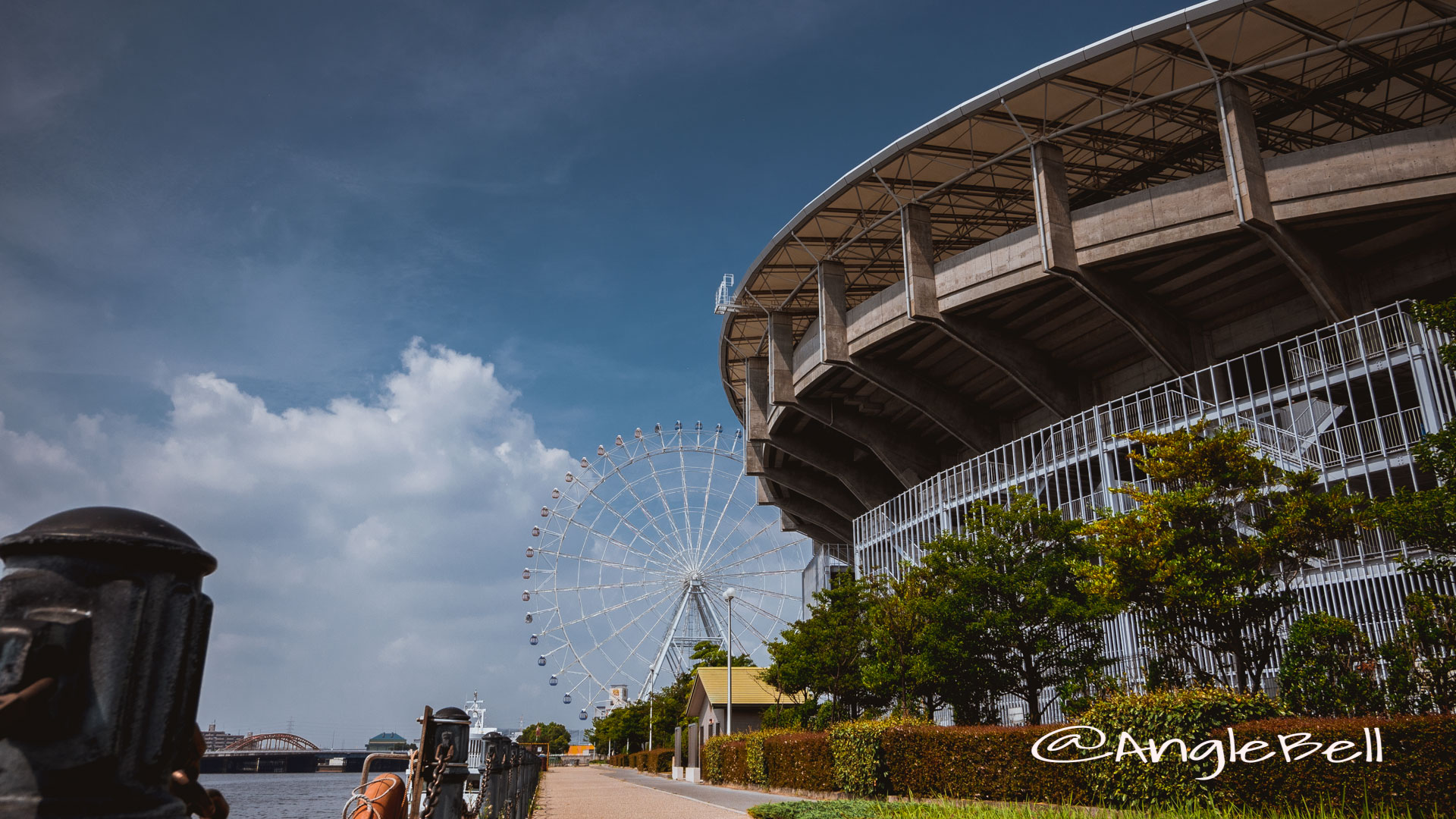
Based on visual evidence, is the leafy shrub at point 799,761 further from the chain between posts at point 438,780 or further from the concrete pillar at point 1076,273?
the chain between posts at point 438,780

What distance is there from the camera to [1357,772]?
10664 mm

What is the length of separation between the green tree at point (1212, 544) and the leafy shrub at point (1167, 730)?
2728 millimetres

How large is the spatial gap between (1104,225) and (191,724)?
94.9ft

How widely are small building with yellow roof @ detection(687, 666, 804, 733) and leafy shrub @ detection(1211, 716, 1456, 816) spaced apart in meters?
34.3

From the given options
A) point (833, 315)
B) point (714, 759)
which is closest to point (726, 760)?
point (714, 759)

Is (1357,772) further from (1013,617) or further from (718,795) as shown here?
(718,795)

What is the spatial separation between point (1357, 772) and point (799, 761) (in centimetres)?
1712

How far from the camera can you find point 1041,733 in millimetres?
15555

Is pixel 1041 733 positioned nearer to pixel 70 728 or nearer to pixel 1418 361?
pixel 1418 361

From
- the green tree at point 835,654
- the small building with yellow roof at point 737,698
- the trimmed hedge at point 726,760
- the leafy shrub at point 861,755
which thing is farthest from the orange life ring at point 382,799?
the small building with yellow roof at point 737,698

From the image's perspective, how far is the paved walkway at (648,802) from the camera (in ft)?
69.4

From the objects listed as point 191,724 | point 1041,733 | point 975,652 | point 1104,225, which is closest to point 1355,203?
point 1104,225

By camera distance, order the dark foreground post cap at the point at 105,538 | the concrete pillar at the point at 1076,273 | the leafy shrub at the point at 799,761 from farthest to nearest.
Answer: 1. the concrete pillar at the point at 1076,273
2. the leafy shrub at the point at 799,761
3. the dark foreground post cap at the point at 105,538

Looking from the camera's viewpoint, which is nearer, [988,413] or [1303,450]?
[1303,450]
